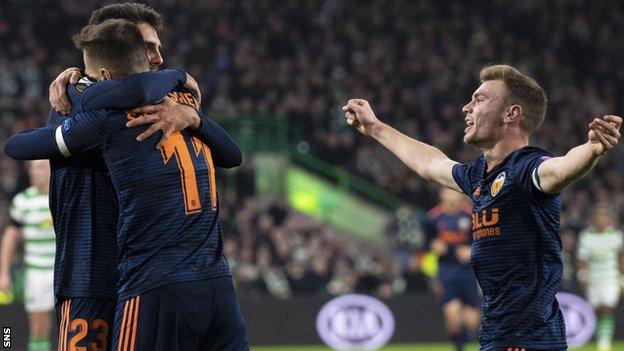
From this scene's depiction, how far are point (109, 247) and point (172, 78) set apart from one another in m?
0.74

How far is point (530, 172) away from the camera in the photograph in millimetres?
4676

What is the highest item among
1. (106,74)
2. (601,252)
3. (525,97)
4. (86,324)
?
(601,252)

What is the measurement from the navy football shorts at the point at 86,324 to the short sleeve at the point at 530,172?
1839 millimetres

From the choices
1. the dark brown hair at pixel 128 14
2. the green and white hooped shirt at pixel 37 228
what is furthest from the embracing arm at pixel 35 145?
the green and white hooped shirt at pixel 37 228

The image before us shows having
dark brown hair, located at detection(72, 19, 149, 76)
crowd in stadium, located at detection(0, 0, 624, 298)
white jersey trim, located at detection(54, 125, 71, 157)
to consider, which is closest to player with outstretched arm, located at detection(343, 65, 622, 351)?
dark brown hair, located at detection(72, 19, 149, 76)

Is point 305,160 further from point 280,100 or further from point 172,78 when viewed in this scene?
point 172,78

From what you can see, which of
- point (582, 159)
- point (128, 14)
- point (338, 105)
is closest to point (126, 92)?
point (128, 14)

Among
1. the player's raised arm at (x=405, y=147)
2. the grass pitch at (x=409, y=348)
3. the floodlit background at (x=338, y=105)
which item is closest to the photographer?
the player's raised arm at (x=405, y=147)

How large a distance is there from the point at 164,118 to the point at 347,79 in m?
18.2

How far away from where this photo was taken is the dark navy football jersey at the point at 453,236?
12.5m

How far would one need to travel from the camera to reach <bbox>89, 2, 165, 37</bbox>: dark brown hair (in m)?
4.66

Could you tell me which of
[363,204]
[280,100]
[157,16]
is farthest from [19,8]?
[157,16]

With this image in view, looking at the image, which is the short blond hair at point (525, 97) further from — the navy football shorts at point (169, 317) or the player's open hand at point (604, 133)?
the navy football shorts at point (169, 317)

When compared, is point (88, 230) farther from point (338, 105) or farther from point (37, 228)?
point (338, 105)
